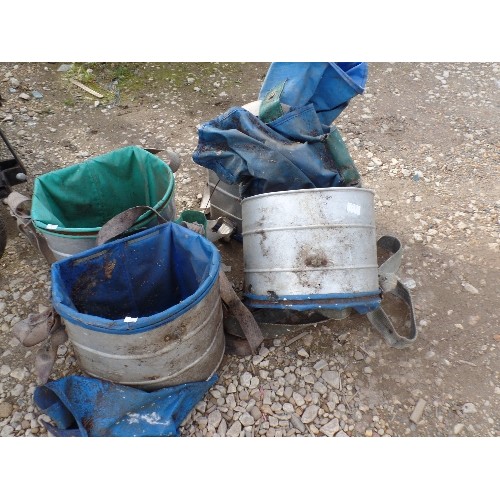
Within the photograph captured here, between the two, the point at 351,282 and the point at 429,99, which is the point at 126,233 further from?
the point at 429,99

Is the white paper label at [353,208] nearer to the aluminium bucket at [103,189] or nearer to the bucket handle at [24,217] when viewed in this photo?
the aluminium bucket at [103,189]

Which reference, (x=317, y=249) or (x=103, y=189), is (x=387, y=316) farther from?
(x=103, y=189)

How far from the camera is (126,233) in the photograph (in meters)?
2.18

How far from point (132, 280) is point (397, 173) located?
2.16 m

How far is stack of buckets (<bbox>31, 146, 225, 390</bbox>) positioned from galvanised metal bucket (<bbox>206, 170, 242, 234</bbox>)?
417 mm

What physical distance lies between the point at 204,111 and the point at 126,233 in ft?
7.37

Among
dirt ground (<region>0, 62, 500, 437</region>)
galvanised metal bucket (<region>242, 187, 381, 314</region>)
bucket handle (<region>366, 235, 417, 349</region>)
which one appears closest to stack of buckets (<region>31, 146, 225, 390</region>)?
galvanised metal bucket (<region>242, 187, 381, 314</region>)

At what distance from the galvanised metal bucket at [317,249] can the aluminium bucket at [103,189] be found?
0.55 meters

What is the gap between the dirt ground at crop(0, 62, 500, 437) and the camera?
7.55 feet

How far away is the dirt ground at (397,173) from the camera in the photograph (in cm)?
230

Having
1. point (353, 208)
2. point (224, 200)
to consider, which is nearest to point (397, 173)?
point (224, 200)

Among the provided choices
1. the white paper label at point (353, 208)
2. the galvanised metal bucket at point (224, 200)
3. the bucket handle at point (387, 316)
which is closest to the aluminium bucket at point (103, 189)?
the galvanised metal bucket at point (224, 200)

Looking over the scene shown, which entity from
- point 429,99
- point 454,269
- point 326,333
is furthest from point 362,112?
point 326,333

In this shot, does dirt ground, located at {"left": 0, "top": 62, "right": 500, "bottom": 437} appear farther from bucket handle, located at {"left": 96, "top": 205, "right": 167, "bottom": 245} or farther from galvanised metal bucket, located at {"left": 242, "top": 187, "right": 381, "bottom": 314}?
bucket handle, located at {"left": 96, "top": 205, "right": 167, "bottom": 245}
